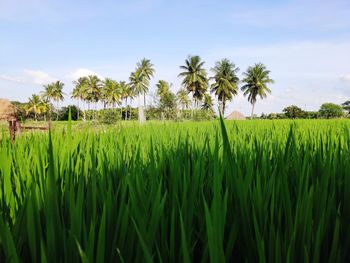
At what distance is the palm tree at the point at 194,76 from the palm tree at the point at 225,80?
2.52 meters

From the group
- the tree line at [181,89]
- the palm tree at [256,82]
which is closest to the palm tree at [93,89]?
the tree line at [181,89]

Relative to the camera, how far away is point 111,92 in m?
79.1

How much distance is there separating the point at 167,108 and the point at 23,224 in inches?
2021

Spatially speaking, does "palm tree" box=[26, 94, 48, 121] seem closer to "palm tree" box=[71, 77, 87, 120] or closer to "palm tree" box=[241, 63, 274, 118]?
"palm tree" box=[71, 77, 87, 120]

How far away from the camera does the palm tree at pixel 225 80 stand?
6500 cm

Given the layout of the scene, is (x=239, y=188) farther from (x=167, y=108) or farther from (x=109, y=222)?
(x=167, y=108)

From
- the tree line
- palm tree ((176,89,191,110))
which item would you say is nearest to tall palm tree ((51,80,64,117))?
the tree line

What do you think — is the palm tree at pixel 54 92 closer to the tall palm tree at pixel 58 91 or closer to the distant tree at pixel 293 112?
the tall palm tree at pixel 58 91

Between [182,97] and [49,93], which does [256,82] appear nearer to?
[182,97]

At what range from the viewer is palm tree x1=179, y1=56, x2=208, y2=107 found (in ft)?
209

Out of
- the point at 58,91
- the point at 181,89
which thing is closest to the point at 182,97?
the point at 181,89

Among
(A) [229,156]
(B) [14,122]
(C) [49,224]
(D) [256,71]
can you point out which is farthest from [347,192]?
(D) [256,71]

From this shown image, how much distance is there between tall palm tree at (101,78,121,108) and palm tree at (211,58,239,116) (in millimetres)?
25760

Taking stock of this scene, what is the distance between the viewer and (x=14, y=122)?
482 cm
